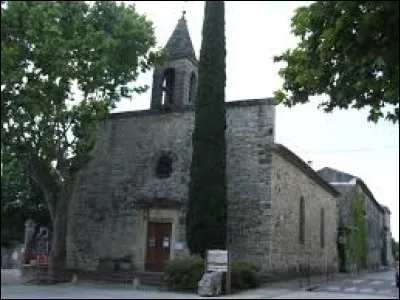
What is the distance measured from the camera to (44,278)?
19.3 meters

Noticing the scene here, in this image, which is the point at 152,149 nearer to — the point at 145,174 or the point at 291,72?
the point at 145,174

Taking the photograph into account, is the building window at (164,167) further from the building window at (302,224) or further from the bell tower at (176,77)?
the building window at (302,224)

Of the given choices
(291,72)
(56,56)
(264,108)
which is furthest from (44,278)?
(291,72)

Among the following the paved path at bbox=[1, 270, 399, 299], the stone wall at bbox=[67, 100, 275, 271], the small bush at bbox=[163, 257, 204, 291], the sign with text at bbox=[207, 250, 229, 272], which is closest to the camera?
the paved path at bbox=[1, 270, 399, 299]

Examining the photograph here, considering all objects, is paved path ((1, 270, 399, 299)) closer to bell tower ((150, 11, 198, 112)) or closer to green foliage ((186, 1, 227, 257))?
green foliage ((186, 1, 227, 257))

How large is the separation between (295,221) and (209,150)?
6.61 metres

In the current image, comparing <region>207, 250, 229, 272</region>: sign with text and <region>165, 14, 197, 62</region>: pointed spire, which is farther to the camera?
<region>165, 14, 197, 62</region>: pointed spire

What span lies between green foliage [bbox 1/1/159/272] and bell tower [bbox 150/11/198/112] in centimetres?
291

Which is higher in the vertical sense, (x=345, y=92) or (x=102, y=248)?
(x=345, y=92)

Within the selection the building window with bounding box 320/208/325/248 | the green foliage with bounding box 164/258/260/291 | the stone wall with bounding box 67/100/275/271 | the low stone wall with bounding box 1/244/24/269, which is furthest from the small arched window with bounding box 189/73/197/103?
the low stone wall with bounding box 1/244/24/269

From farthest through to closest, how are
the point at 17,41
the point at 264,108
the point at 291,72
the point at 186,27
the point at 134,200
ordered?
the point at 186,27
the point at 134,200
the point at 264,108
the point at 17,41
the point at 291,72

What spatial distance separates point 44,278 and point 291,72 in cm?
1141

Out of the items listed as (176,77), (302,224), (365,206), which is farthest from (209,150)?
(365,206)

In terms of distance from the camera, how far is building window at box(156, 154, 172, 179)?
22.7 meters
